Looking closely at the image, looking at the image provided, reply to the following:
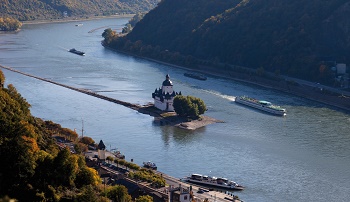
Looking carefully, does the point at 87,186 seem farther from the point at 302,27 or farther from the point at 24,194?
the point at 302,27

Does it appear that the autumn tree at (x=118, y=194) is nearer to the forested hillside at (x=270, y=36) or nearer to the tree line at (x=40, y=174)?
the tree line at (x=40, y=174)

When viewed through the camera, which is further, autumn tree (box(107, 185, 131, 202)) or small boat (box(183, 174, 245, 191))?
small boat (box(183, 174, 245, 191))

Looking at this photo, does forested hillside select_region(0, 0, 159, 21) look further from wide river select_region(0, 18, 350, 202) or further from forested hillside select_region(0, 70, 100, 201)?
forested hillside select_region(0, 70, 100, 201)

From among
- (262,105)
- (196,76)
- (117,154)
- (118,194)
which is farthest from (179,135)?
(196,76)

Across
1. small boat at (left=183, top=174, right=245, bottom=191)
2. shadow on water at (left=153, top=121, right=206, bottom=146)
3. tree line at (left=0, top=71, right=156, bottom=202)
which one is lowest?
small boat at (left=183, top=174, right=245, bottom=191)

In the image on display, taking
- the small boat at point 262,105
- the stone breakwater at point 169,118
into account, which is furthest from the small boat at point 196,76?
the stone breakwater at point 169,118

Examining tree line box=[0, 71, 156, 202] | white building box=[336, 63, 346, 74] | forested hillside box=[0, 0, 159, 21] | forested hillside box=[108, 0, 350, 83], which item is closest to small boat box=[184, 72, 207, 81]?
forested hillside box=[108, 0, 350, 83]

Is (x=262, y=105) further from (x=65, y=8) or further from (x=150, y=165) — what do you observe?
Answer: (x=65, y=8)

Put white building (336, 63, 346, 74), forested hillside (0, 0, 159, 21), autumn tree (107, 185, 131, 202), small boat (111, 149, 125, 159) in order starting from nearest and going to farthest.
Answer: autumn tree (107, 185, 131, 202) → small boat (111, 149, 125, 159) → white building (336, 63, 346, 74) → forested hillside (0, 0, 159, 21)

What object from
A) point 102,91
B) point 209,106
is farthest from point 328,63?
point 102,91
